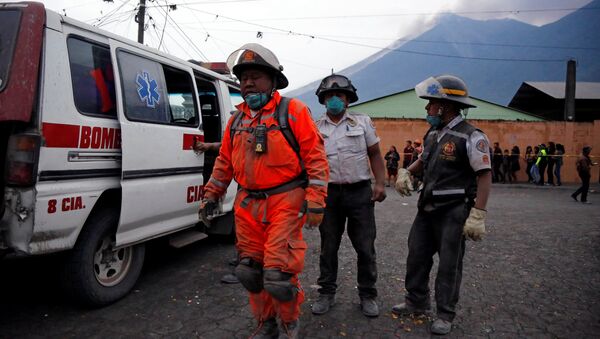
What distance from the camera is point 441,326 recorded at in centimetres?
302

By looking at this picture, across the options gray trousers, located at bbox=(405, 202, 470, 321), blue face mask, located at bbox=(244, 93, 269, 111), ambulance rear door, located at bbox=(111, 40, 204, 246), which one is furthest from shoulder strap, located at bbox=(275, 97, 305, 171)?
ambulance rear door, located at bbox=(111, 40, 204, 246)

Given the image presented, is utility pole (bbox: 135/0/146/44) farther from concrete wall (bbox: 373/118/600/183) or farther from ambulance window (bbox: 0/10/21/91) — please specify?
ambulance window (bbox: 0/10/21/91)

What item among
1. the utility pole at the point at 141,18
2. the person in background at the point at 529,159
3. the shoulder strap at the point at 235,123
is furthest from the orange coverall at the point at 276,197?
the person in background at the point at 529,159

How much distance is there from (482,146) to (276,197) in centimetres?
155

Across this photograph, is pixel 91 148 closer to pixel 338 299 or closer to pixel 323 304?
pixel 323 304

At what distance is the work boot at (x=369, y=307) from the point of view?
330 centimetres

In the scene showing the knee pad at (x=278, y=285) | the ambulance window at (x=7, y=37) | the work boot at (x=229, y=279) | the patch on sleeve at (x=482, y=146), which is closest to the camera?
the knee pad at (x=278, y=285)

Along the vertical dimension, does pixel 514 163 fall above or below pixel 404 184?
above

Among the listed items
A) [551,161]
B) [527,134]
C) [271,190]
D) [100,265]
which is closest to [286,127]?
[271,190]

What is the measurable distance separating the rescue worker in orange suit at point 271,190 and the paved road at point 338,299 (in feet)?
1.97

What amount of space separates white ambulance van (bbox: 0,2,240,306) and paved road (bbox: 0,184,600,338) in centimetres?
33

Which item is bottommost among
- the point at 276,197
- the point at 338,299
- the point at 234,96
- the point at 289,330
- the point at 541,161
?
the point at 338,299

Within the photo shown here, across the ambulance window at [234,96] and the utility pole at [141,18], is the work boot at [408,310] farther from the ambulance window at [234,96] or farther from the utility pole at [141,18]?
the utility pole at [141,18]

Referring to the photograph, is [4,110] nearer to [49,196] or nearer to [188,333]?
[49,196]
